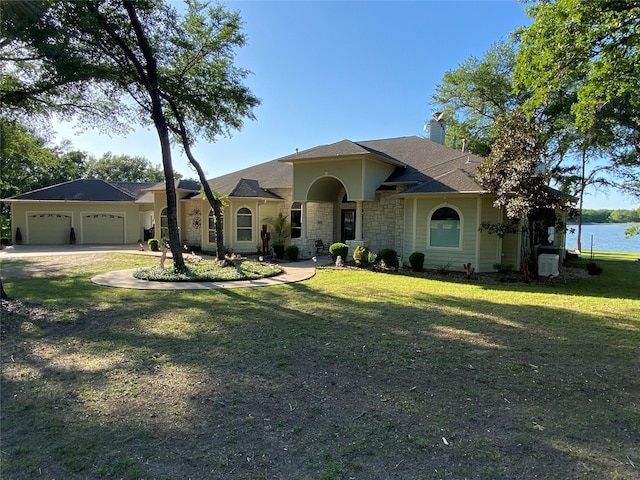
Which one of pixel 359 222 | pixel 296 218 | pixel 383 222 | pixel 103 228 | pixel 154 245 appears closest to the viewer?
pixel 359 222

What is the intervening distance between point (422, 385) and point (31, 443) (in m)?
3.71

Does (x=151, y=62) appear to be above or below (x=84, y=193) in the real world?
above

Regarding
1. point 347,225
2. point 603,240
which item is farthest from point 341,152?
point 603,240

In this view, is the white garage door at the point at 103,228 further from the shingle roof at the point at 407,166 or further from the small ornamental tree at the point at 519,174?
the small ornamental tree at the point at 519,174

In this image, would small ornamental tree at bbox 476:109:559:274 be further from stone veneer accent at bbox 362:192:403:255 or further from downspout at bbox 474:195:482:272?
stone veneer accent at bbox 362:192:403:255

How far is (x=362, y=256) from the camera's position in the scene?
14320 mm

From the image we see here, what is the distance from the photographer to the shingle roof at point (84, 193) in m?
24.7

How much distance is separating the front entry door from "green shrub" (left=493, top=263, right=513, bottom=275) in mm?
7062

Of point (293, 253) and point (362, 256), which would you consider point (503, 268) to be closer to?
point (362, 256)

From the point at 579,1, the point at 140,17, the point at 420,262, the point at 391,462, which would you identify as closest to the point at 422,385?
the point at 391,462

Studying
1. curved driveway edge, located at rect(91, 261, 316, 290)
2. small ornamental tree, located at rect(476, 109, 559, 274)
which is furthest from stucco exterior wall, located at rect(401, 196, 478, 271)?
curved driveway edge, located at rect(91, 261, 316, 290)

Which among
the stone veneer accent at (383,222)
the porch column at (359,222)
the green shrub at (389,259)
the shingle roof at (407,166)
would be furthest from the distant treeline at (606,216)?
the green shrub at (389,259)

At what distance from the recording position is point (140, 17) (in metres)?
11.4

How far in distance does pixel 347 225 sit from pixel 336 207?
1055 millimetres
